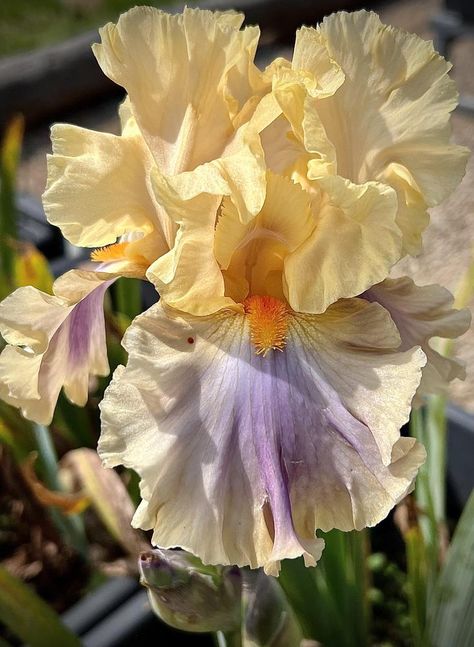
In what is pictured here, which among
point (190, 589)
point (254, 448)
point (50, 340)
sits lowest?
point (190, 589)

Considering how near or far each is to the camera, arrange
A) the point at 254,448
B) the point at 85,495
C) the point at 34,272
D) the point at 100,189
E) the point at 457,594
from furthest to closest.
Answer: the point at 34,272 < the point at 85,495 < the point at 457,594 < the point at 100,189 < the point at 254,448

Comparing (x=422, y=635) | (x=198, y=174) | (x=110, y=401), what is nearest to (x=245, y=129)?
(x=198, y=174)

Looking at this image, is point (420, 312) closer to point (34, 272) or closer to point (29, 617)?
point (29, 617)

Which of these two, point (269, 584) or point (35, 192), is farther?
point (35, 192)

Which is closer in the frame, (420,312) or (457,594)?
(420,312)

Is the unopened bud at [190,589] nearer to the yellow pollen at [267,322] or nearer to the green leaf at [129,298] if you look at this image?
the yellow pollen at [267,322]

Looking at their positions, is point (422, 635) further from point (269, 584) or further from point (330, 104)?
point (330, 104)

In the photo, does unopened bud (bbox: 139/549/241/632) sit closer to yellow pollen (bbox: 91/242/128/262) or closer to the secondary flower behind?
the secondary flower behind

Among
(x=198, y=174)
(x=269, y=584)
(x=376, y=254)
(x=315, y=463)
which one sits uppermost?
(x=198, y=174)

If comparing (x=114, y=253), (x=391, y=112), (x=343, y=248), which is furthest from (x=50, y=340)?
(x=391, y=112)
